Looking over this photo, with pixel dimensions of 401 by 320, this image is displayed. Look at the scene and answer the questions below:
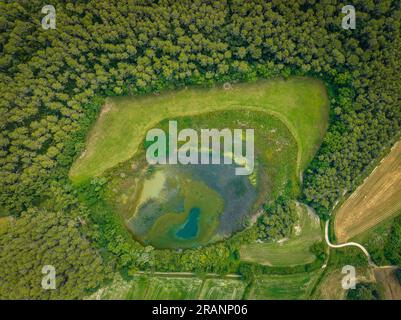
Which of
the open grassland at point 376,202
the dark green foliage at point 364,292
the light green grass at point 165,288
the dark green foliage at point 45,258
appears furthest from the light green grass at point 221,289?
the open grassland at point 376,202

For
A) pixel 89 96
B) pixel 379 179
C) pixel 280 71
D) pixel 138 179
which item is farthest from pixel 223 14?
pixel 379 179

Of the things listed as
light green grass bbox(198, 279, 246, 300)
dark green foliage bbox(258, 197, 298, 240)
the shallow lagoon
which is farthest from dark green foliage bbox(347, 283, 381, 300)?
the shallow lagoon

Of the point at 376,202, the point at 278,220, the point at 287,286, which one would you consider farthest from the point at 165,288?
the point at 376,202

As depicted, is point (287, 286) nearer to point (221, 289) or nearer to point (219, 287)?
point (221, 289)

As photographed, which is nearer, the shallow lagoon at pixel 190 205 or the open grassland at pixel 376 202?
the open grassland at pixel 376 202

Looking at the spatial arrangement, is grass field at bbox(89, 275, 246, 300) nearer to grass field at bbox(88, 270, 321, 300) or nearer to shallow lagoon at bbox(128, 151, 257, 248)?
grass field at bbox(88, 270, 321, 300)

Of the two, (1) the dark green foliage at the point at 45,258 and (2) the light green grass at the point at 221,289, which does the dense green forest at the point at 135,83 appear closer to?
(1) the dark green foliage at the point at 45,258
